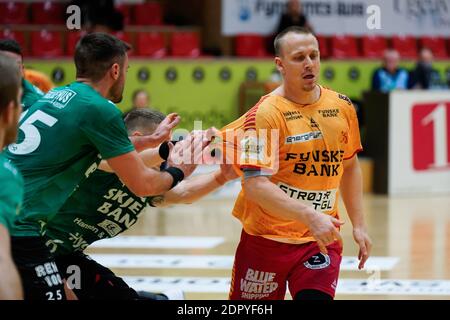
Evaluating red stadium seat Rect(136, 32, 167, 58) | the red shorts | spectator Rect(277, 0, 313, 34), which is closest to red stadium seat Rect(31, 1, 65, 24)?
red stadium seat Rect(136, 32, 167, 58)

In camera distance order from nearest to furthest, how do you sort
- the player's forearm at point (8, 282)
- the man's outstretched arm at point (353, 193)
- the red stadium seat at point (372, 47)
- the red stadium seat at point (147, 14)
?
the player's forearm at point (8, 282)
the man's outstretched arm at point (353, 193)
the red stadium seat at point (147, 14)
the red stadium seat at point (372, 47)

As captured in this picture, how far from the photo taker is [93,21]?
14906mm

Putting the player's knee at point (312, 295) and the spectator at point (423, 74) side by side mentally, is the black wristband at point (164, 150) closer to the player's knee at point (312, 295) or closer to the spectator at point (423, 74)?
the player's knee at point (312, 295)

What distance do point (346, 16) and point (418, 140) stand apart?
342 cm

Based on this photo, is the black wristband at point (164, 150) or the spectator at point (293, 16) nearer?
the black wristband at point (164, 150)

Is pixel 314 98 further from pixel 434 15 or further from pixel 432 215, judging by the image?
pixel 434 15

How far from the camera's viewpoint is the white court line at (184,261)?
9898 mm

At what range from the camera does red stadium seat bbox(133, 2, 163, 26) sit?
17344 millimetres

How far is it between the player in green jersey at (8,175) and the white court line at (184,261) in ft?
20.1

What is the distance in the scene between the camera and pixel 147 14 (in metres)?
17.4

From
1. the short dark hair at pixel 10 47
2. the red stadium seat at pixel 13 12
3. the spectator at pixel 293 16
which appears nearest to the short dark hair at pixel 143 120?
the short dark hair at pixel 10 47

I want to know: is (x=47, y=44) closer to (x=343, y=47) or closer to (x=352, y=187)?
(x=343, y=47)
